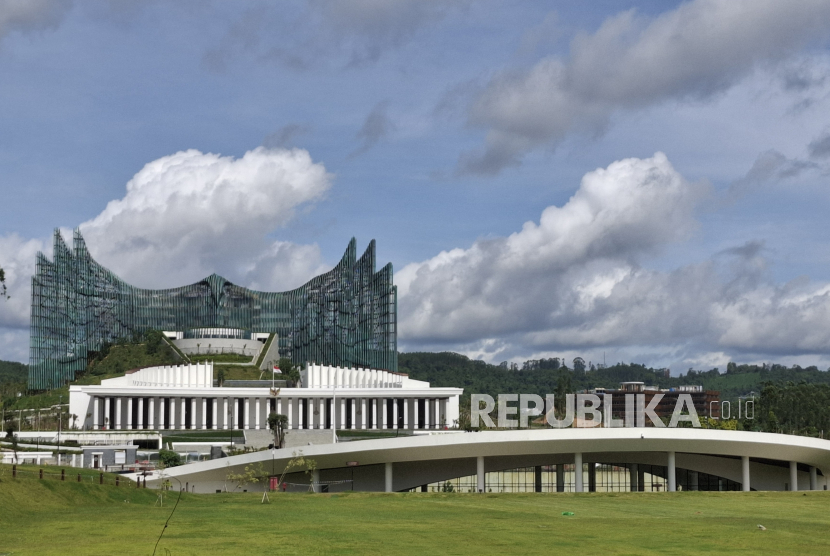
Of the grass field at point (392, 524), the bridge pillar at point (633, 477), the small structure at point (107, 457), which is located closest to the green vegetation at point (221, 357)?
the small structure at point (107, 457)

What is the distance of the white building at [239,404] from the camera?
11762cm

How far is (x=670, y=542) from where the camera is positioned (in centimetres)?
3394

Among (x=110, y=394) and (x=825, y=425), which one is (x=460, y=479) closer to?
(x=110, y=394)

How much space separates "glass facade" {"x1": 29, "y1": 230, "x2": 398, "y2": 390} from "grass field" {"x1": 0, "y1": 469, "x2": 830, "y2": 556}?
12282 centimetres

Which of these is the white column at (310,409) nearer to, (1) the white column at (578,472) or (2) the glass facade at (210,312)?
(1) the white column at (578,472)

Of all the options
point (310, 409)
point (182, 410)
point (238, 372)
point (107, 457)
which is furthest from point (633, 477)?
point (238, 372)

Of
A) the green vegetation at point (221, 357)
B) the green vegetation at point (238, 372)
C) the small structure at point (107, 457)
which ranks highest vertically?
the green vegetation at point (221, 357)

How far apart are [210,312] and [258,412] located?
247 feet

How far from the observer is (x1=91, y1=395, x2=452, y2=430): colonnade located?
385 ft

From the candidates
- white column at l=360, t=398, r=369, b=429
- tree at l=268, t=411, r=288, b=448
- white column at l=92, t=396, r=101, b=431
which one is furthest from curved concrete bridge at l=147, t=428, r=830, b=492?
white column at l=92, t=396, r=101, b=431

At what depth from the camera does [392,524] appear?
4041cm

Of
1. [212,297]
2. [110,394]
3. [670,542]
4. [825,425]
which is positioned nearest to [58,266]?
[212,297]

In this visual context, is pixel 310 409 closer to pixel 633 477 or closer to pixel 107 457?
pixel 107 457

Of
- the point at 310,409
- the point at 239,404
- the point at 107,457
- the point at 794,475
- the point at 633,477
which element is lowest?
the point at 633,477
